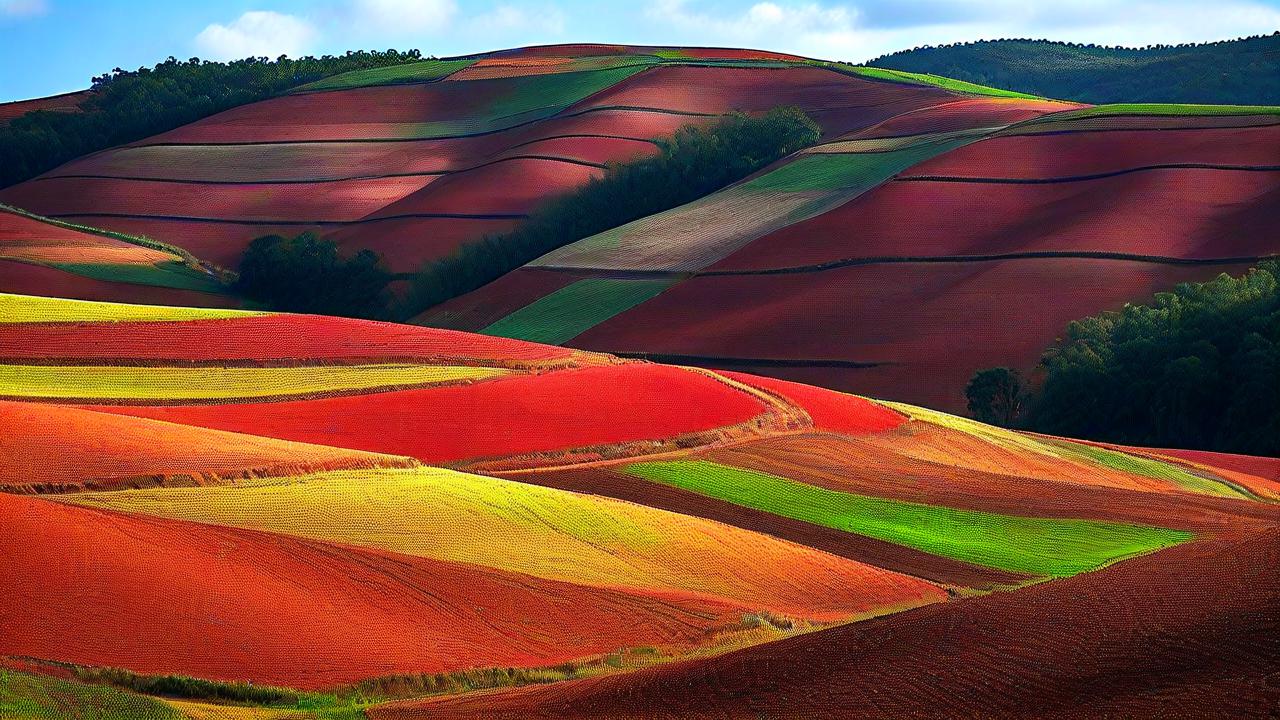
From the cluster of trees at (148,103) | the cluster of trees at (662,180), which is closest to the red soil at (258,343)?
the cluster of trees at (662,180)

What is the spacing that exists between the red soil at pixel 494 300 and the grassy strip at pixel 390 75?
58394mm

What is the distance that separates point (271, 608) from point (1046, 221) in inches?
2403

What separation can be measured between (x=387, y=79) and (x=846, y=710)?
137 metres

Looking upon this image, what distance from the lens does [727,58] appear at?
142 meters

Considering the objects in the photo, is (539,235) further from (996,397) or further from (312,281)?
(996,397)

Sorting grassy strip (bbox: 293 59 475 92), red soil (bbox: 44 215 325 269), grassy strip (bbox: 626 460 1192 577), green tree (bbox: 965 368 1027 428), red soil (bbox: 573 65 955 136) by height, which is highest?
grassy strip (bbox: 293 59 475 92)

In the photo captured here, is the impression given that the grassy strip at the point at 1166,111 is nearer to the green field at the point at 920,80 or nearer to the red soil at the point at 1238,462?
the green field at the point at 920,80

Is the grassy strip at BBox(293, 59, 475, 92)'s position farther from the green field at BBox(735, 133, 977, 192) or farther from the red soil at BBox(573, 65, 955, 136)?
the green field at BBox(735, 133, 977, 192)

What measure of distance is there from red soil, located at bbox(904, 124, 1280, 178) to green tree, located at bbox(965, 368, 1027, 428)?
79.4ft

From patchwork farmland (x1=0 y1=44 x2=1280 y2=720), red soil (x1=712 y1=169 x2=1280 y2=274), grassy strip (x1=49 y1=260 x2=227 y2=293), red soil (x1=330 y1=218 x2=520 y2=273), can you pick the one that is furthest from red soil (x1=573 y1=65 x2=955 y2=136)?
grassy strip (x1=49 y1=260 x2=227 y2=293)

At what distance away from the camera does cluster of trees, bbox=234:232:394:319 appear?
314 ft

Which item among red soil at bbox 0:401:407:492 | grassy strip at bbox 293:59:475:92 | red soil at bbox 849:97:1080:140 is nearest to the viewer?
red soil at bbox 0:401:407:492

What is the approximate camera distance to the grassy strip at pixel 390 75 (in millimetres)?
145250

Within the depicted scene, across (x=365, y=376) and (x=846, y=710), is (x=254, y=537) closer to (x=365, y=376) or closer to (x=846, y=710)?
(x=846, y=710)
